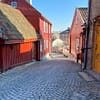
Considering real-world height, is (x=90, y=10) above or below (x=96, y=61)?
above

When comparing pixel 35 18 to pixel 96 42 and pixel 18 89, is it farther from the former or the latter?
pixel 18 89

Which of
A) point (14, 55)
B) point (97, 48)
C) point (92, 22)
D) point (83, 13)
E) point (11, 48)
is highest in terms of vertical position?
point (83, 13)

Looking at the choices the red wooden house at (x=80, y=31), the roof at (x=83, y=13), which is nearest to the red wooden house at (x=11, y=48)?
the red wooden house at (x=80, y=31)

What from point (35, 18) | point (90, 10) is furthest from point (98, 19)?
point (35, 18)

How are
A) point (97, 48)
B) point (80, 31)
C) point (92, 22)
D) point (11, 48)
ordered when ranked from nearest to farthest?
point (97, 48) < point (92, 22) < point (11, 48) < point (80, 31)

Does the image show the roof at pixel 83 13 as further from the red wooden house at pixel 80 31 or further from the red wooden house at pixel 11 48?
the red wooden house at pixel 11 48

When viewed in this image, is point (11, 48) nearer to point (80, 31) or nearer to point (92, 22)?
point (92, 22)

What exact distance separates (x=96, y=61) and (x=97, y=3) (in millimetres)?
2762

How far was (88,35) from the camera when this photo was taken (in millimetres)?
11766

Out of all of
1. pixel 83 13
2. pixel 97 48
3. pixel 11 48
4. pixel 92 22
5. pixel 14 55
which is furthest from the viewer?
pixel 83 13

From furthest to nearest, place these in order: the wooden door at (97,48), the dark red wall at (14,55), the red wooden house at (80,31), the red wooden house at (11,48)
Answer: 1. the red wooden house at (80,31)
2. the dark red wall at (14,55)
3. the red wooden house at (11,48)
4. the wooden door at (97,48)

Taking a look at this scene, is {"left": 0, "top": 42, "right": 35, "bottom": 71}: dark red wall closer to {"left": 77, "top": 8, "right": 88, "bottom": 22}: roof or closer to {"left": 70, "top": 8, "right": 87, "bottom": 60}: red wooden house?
{"left": 70, "top": 8, "right": 87, "bottom": 60}: red wooden house


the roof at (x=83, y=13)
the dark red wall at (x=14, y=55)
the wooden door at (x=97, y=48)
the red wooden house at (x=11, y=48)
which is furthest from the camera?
the roof at (x=83, y=13)

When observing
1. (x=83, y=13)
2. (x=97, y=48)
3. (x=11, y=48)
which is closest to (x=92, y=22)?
(x=97, y=48)
